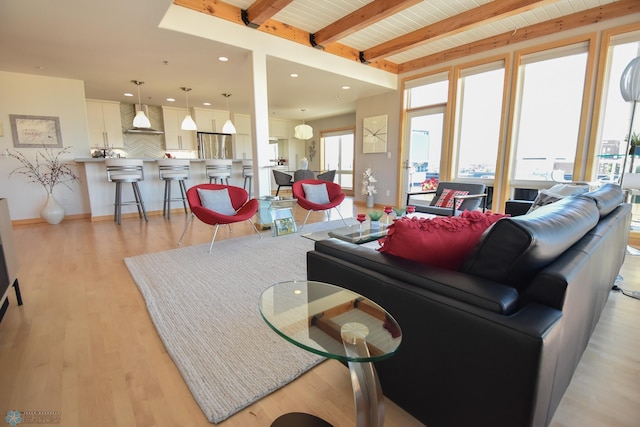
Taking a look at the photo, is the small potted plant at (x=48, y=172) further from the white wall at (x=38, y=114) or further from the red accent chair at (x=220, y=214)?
the red accent chair at (x=220, y=214)

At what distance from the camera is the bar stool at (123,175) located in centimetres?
468

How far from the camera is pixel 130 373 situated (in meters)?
1.40

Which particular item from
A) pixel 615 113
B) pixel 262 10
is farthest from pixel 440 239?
pixel 615 113

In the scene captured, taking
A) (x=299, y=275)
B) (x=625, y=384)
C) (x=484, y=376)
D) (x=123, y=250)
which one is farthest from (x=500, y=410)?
(x=123, y=250)

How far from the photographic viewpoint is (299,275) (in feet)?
8.34

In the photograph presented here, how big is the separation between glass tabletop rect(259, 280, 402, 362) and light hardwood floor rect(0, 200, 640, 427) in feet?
1.61

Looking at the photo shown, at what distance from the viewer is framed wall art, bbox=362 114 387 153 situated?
622 cm

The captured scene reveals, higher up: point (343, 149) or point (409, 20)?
point (409, 20)

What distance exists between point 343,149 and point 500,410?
28.7 ft

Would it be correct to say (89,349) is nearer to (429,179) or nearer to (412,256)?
(412,256)

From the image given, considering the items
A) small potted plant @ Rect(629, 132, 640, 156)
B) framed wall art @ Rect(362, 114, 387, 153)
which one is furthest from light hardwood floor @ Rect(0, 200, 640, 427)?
framed wall art @ Rect(362, 114, 387, 153)

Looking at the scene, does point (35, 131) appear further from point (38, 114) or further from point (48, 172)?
point (48, 172)

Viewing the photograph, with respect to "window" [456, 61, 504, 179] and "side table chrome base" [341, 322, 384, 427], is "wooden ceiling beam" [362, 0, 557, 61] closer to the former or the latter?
"window" [456, 61, 504, 179]

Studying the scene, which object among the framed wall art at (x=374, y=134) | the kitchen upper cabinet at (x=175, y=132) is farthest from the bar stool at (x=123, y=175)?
the framed wall art at (x=374, y=134)
